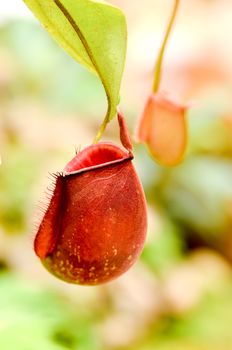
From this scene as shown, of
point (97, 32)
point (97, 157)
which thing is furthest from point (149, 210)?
point (97, 32)

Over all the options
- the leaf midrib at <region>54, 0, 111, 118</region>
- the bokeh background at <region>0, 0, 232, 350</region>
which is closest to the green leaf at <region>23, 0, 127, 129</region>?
the leaf midrib at <region>54, 0, 111, 118</region>

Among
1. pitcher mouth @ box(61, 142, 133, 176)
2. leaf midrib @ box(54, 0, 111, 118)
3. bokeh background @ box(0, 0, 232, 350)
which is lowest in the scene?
bokeh background @ box(0, 0, 232, 350)

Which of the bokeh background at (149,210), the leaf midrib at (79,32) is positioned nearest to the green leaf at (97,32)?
the leaf midrib at (79,32)

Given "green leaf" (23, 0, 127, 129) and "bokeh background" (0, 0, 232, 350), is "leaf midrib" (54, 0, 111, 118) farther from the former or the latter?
"bokeh background" (0, 0, 232, 350)

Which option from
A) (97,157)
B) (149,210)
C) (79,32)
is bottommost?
(149,210)

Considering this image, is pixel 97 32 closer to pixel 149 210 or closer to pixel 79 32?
pixel 79 32

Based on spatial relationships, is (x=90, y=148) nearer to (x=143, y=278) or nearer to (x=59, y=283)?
(x=59, y=283)
